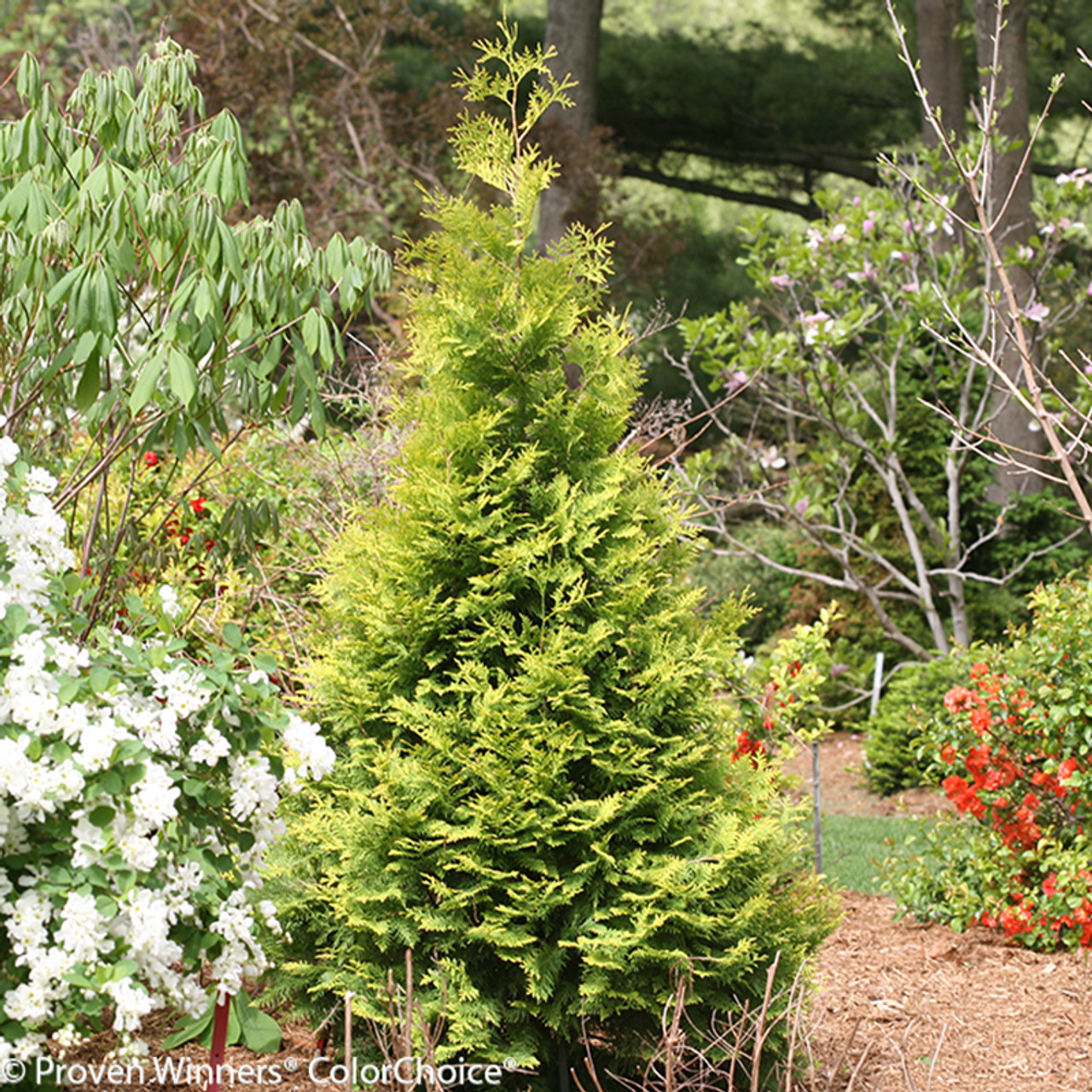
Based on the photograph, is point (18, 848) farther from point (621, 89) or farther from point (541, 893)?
point (621, 89)

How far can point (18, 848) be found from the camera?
2057 millimetres

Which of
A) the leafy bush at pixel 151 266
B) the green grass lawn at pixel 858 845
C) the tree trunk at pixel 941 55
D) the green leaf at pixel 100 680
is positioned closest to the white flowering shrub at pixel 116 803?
the green leaf at pixel 100 680

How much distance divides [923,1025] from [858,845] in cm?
330

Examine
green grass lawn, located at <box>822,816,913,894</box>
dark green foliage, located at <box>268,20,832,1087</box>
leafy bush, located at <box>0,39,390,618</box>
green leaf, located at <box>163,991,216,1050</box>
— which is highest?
leafy bush, located at <box>0,39,390,618</box>

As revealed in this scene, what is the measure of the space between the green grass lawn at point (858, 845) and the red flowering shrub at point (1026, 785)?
0.99 meters

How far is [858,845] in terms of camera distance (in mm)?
7059

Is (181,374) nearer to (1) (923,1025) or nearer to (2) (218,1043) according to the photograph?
(2) (218,1043)

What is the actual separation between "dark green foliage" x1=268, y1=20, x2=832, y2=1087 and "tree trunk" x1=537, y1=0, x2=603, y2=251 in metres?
9.65

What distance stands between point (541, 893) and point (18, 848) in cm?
115

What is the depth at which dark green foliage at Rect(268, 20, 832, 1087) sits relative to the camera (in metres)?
2.69

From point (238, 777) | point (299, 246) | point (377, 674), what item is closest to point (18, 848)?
point (238, 777)

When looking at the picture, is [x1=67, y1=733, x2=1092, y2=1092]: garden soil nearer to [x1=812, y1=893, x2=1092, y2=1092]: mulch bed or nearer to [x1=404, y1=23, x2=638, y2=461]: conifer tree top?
[x1=812, y1=893, x2=1092, y2=1092]: mulch bed

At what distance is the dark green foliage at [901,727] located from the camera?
7922 millimetres

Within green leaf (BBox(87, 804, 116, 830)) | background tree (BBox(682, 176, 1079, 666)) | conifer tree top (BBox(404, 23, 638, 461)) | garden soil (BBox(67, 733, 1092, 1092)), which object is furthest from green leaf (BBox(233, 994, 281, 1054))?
background tree (BBox(682, 176, 1079, 666))
